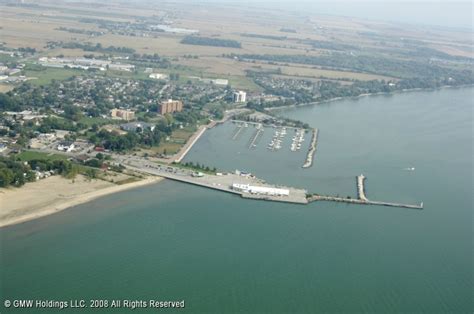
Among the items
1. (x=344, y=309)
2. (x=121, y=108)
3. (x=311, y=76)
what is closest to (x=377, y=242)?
(x=344, y=309)

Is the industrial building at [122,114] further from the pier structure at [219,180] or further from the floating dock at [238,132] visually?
the pier structure at [219,180]

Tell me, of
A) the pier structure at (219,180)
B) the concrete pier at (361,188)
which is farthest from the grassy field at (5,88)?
the concrete pier at (361,188)

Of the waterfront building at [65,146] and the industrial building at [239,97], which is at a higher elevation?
the industrial building at [239,97]

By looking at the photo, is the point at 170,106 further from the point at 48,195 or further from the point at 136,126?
the point at 48,195

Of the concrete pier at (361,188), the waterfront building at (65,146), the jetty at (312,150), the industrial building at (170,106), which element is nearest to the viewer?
the concrete pier at (361,188)

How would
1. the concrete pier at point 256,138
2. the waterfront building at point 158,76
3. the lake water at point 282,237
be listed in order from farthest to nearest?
the waterfront building at point 158,76 → the concrete pier at point 256,138 → the lake water at point 282,237

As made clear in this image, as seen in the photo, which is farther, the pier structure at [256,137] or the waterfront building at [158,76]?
the waterfront building at [158,76]

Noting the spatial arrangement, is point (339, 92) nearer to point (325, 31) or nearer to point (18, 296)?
point (18, 296)
